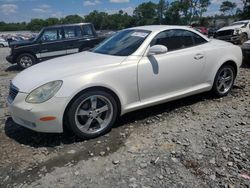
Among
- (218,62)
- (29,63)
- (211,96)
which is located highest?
(218,62)

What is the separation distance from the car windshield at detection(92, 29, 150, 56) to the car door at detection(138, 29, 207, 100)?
0.24m

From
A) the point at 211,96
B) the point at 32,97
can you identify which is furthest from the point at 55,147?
the point at 211,96

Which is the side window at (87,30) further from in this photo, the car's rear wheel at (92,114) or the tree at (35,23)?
the tree at (35,23)

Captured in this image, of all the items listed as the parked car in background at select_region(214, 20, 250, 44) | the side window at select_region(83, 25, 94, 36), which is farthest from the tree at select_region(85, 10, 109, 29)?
the side window at select_region(83, 25, 94, 36)

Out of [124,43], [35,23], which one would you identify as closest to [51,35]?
[124,43]

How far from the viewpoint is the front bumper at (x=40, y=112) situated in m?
3.79

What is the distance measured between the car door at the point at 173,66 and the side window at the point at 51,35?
816 centimetres

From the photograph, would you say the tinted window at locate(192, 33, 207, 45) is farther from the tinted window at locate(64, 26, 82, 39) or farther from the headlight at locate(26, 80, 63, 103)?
the tinted window at locate(64, 26, 82, 39)

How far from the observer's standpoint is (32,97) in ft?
12.7

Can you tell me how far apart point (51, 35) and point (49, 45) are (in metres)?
0.44

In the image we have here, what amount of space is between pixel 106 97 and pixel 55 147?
0.97m

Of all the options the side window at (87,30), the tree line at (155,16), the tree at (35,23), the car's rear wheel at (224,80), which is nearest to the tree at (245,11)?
the tree line at (155,16)

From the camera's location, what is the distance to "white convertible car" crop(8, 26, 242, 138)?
388cm

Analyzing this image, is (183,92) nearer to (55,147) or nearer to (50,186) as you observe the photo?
(55,147)
